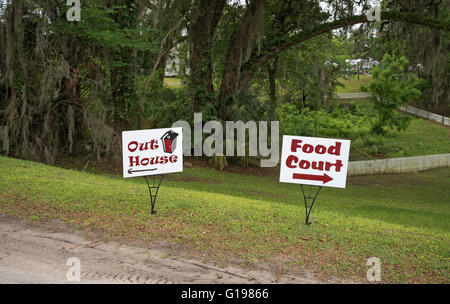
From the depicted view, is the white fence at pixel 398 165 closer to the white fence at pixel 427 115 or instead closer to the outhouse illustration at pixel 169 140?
the white fence at pixel 427 115

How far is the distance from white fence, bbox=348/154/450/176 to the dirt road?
59.6 ft

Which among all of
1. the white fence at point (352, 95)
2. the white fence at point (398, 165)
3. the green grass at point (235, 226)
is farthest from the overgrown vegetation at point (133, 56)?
the white fence at point (352, 95)

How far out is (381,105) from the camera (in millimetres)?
30234

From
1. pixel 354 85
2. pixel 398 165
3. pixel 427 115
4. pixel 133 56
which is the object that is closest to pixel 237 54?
pixel 133 56

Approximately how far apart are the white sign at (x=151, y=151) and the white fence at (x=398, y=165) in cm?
1647

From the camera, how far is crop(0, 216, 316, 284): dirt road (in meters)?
5.90

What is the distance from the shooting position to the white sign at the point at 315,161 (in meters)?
7.55

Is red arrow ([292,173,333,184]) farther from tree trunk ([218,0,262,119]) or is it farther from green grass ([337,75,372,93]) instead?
green grass ([337,75,372,93])

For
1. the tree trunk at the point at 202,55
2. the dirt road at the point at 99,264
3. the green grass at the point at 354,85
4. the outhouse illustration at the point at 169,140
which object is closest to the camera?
the dirt road at the point at 99,264

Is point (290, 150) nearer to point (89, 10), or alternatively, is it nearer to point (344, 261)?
point (344, 261)

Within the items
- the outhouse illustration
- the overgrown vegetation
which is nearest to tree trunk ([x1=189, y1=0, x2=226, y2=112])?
the overgrown vegetation

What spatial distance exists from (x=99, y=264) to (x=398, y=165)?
846 inches

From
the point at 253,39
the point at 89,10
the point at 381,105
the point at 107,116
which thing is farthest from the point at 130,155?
the point at 381,105

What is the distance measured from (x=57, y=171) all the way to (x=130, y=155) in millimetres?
4535
